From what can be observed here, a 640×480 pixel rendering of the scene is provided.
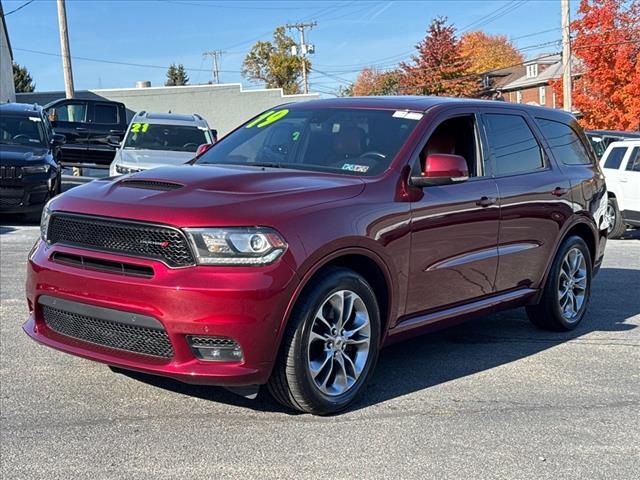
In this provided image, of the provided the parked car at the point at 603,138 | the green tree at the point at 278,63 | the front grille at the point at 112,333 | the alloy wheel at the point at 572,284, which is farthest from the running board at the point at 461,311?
the green tree at the point at 278,63

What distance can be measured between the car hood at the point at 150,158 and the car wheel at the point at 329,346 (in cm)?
863

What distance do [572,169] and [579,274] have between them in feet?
3.04

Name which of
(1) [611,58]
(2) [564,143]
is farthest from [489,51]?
(2) [564,143]

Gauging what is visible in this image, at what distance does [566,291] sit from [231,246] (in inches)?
146

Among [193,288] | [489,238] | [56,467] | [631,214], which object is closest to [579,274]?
[489,238]

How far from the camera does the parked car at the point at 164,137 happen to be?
13384 mm

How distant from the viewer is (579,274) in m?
6.77

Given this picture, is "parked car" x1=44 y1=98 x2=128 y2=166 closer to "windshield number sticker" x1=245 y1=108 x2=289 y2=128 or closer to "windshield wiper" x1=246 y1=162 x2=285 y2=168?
"windshield number sticker" x1=245 y1=108 x2=289 y2=128

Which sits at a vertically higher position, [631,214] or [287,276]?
[287,276]

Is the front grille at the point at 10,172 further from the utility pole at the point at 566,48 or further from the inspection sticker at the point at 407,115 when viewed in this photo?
the utility pole at the point at 566,48

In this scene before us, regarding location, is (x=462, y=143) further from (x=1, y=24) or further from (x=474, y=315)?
(x=1, y=24)

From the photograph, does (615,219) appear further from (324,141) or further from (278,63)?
(278,63)

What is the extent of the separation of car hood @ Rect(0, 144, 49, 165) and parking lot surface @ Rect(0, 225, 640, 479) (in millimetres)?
6583

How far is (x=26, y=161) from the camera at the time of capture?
12016 mm
